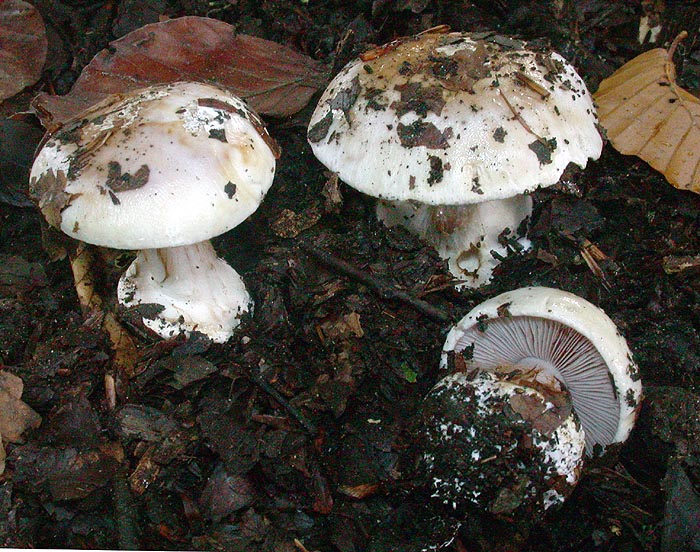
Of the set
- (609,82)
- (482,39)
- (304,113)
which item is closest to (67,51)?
(304,113)

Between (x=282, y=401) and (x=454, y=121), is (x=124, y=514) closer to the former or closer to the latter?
(x=282, y=401)

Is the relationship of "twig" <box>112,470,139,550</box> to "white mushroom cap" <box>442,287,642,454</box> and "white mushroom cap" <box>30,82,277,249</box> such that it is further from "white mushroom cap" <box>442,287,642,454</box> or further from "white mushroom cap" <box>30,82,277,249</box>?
"white mushroom cap" <box>442,287,642,454</box>

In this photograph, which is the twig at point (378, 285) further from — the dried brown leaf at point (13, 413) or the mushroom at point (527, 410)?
the dried brown leaf at point (13, 413)

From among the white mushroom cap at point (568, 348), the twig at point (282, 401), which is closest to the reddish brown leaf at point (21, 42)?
the twig at point (282, 401)

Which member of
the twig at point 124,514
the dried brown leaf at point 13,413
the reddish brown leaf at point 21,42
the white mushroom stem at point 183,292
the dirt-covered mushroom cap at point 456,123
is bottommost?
the twig at point 124,514

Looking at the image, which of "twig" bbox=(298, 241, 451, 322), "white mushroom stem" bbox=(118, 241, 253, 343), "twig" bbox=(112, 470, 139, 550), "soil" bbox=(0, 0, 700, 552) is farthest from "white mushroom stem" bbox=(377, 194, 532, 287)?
"twig" bbox=(112, 470, 139, 550)

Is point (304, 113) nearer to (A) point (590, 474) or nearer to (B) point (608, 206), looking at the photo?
(B) point (608, 206)
